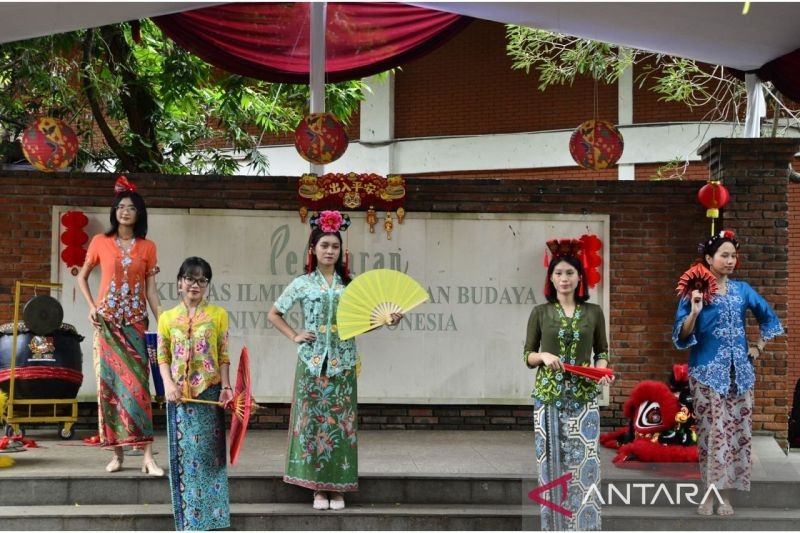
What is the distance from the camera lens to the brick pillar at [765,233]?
27.6ft

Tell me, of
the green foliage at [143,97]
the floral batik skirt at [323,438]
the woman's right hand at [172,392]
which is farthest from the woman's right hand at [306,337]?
the green foliage at [143,97]

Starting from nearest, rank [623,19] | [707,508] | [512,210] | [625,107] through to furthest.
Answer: [707,508] → [623,19] → [512,210] → [625,107]

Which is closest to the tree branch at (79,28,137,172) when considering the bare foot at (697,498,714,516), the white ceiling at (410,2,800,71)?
the white ceiling at (410,2,800,71)

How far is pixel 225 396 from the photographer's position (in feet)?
19.1

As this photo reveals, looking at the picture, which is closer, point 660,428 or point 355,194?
point 660,428

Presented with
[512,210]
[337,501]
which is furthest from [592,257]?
[337,501]

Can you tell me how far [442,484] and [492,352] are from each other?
2.41 meters

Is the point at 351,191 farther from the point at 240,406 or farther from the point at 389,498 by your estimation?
the point at 240,406

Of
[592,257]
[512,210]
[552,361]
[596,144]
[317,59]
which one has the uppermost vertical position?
[317,59]

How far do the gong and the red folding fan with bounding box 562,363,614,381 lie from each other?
12.6 feet

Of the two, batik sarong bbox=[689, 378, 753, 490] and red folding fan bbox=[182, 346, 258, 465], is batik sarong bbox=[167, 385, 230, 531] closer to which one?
red folding fan bbox=[182, 346, 258, 465]

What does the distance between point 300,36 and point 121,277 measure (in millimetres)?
3885

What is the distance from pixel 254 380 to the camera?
341 inches

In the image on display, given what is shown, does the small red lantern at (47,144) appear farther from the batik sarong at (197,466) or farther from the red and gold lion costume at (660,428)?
the red and gold lion costume at (660,428)
